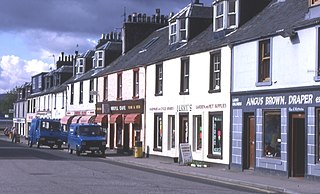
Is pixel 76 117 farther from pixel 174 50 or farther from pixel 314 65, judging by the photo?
pixel 314 65

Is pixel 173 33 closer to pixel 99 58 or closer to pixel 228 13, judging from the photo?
pixel 228 13

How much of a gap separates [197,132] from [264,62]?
7.26 m

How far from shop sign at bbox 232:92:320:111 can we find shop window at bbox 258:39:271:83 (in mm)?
806

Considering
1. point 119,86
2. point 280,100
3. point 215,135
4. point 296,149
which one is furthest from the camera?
point 119,86

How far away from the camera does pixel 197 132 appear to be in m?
31.7

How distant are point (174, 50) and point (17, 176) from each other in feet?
52.4

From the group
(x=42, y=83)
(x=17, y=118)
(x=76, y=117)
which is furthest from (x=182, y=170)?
(x=17, y=118)

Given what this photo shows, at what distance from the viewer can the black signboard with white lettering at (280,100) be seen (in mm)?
22316

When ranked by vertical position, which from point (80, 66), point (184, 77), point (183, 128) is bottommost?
point (183, 128)

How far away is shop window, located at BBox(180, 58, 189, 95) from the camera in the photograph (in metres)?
33.2

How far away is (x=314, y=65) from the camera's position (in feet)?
72.3

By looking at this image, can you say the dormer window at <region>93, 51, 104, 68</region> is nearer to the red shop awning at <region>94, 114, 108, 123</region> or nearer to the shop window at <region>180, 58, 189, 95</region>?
the red shop awning at <region>94, 114, 108, 123</region>

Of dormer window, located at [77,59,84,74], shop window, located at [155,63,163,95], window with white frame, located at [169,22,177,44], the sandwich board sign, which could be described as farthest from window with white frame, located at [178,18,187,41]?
dormer window, located at [77,59,84,74]

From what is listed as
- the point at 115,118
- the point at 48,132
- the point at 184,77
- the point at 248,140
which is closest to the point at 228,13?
the point at 184,77
